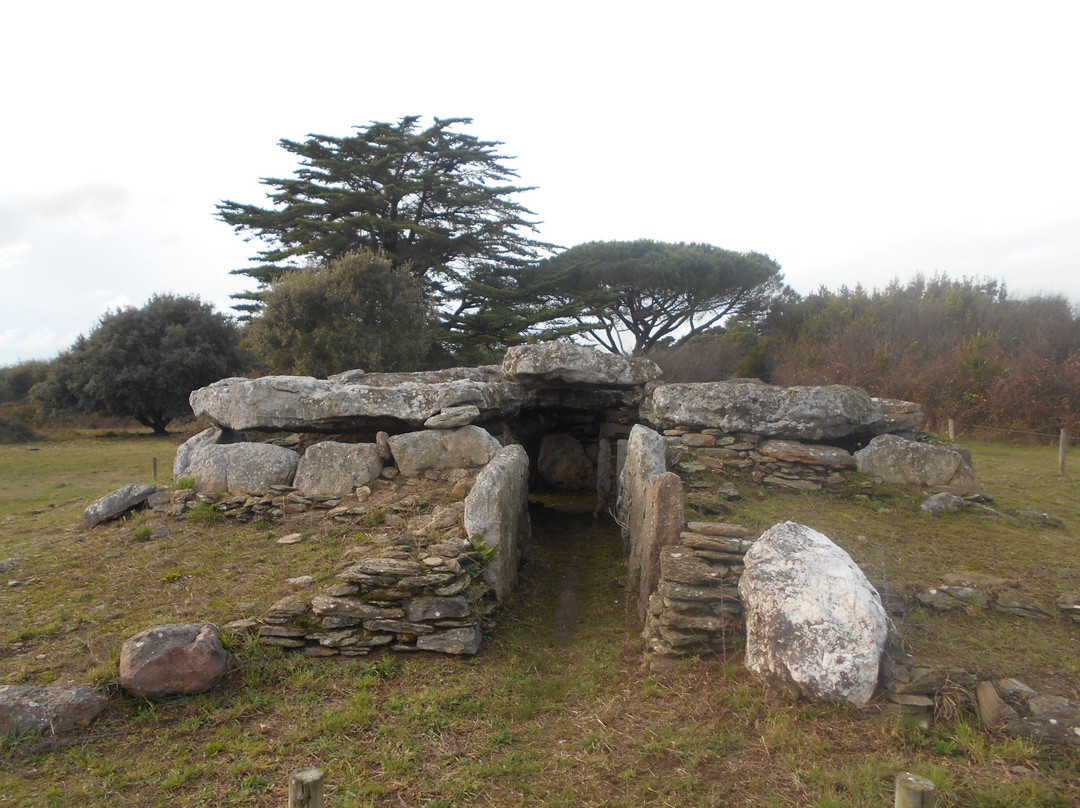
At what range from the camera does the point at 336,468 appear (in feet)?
25.4

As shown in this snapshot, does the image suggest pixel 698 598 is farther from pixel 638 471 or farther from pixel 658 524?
pixel 638 471

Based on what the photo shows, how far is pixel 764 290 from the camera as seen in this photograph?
22594 millimetres

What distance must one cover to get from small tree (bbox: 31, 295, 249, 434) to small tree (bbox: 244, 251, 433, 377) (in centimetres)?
634

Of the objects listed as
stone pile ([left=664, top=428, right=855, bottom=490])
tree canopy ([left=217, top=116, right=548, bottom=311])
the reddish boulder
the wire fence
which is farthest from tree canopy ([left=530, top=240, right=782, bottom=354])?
the reddish boulder

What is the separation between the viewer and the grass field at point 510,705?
136 inches

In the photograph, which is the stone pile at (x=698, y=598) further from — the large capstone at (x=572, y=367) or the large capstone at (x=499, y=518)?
the large capstone at (x=572, y=367)

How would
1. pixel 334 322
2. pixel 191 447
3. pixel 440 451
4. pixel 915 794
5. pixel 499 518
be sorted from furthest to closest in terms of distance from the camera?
pixel 334 322 → pixel 191 447 → pixel 440 451 → pixel 499 518 → pixel 915 794

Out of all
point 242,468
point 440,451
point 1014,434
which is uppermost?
point 440,451

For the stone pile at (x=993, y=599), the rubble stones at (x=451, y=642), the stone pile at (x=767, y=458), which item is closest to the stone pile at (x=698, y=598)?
the rubble stones at (x=451, y=642)

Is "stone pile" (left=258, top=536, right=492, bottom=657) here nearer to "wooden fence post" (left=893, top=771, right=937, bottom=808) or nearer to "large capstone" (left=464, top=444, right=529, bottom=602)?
"large capstone" (left=464, top=444, right=529, bottom=602)

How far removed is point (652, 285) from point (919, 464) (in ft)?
49.7

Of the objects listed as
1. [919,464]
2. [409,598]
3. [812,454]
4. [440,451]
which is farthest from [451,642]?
[919,464]

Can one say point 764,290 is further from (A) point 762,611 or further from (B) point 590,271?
(A) point 762,611

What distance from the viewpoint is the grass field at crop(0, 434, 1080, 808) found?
346 centimetres
